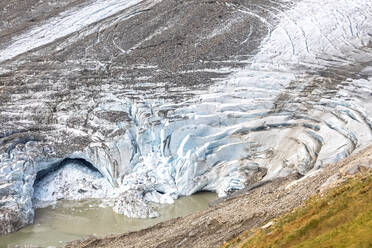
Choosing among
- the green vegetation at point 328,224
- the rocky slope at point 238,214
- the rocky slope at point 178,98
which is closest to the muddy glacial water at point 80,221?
the rocky slope at point 178,98

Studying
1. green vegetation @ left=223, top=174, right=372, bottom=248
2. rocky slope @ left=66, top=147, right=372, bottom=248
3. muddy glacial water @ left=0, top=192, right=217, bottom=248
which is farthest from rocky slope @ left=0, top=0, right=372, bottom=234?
green vegetation @ left=223, top=174, right=372, bottom=248

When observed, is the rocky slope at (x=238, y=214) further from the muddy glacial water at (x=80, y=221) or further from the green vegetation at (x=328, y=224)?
the muddy glacial water at (x=80, y=221)

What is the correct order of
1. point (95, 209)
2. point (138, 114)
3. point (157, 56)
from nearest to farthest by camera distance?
point (95, 209) < point (138, 114) < point (157, 56)

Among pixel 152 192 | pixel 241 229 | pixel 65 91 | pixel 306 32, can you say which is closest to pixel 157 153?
pixel 152 192

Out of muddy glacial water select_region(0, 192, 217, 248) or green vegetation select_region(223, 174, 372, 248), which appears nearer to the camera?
green vegetation select_region(223, 174, 372, 248)

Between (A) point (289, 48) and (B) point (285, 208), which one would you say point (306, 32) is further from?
(B) point (285, 208)

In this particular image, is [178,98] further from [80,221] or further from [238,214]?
[238,214]

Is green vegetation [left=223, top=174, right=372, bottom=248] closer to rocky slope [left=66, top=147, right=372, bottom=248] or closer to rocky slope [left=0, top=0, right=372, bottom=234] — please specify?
rocky slope [left=66, top=147, right=372, bottom=248]

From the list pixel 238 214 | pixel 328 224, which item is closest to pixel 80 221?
pixel 238 214
